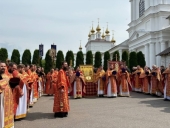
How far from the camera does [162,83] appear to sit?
12.9 metres

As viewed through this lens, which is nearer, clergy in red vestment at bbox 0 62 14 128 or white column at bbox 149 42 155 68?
clergy in red vestment at bbox 0 62 14 128

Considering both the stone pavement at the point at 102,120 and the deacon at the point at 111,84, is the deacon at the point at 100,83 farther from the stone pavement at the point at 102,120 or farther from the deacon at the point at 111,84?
the stone pavement at the point at 102,120

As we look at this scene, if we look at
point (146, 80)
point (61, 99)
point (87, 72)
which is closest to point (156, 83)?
point (146, 80)

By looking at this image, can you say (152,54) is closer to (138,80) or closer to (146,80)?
(138,80)

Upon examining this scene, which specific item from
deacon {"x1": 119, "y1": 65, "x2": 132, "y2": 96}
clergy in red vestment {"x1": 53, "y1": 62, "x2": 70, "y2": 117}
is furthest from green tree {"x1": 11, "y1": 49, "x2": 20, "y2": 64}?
clergy in red vestment {"x1": 53, "y1": 62, "x2": 70, "y2": 117}

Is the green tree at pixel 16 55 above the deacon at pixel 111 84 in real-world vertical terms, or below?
above

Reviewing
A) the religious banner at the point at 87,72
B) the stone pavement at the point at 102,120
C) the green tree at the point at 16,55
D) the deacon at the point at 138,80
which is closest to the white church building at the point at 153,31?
the deacon at the point at 138,80

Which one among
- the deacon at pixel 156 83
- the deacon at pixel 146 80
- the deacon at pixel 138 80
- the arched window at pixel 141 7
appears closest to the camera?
the deacon at pixel 156 83

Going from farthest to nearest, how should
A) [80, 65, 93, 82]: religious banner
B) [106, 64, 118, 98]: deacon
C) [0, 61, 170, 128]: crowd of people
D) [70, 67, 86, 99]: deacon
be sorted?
[80, 65, 93, 82]: religious banner
[106, 64, 118, 98]: deacon
[70, 67, 86, 99]: deacon
[0, 61, 170, 128]: crowd of people

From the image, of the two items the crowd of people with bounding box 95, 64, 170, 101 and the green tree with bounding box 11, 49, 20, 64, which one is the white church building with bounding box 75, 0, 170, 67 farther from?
the green tree with bounding box 11, 49, 20, 64

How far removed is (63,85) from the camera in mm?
7176

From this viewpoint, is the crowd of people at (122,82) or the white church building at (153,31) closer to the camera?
the crowd of people at (122,82)

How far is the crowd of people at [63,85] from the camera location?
6.05 meters

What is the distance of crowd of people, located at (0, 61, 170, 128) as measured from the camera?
6049 millimetres
